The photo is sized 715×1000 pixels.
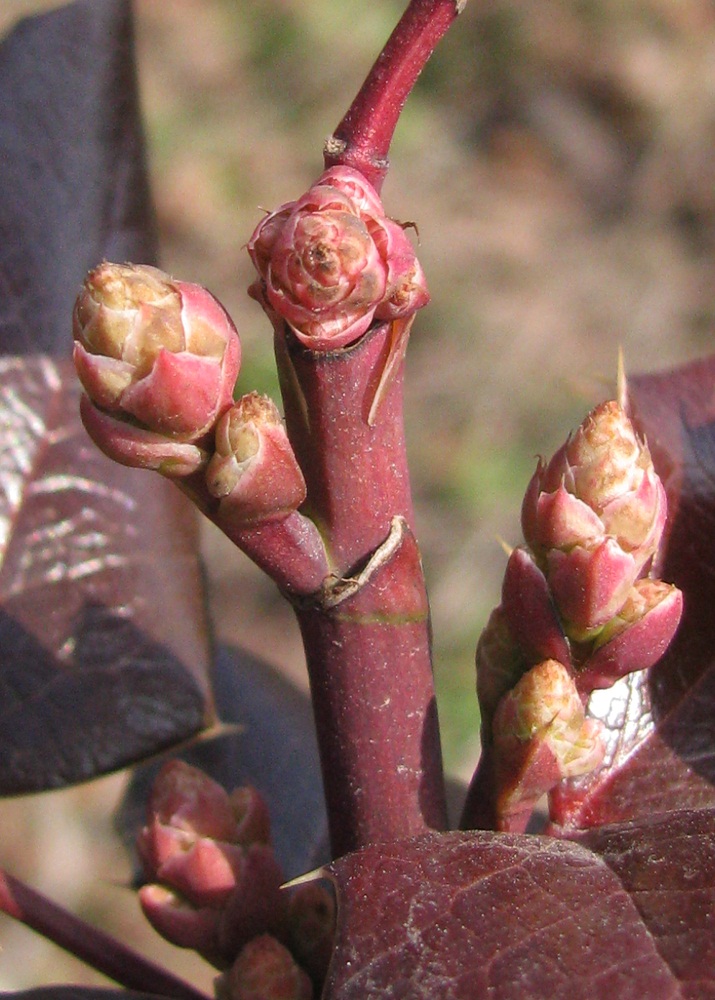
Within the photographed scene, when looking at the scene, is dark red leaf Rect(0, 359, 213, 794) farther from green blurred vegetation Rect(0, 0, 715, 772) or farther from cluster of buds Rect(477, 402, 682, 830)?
green blurred vegetation Rect(0, 0, 715, 772)

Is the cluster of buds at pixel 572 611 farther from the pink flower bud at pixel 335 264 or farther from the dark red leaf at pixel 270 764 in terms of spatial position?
the dark red leaf at pixel 270 764

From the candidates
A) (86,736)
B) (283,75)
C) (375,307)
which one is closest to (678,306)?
(283,75)

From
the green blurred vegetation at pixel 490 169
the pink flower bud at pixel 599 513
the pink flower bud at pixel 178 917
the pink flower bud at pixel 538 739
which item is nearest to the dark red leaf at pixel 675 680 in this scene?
the pink flower bud at pixel 538 739

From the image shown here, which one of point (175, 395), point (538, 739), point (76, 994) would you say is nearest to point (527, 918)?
point (538, 739)

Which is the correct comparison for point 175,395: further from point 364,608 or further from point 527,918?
point 527,918

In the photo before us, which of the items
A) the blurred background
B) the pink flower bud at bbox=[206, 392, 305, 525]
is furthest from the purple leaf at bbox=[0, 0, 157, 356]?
the blurred background

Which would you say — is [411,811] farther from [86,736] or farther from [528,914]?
[86,736]
